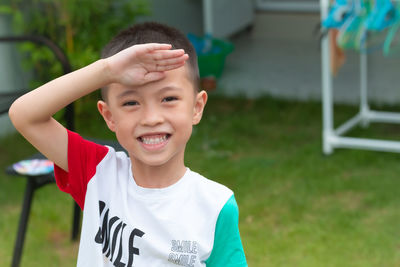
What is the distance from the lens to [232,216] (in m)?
1.31

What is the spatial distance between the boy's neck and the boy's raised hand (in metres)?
0.20

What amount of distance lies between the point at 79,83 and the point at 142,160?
180mm

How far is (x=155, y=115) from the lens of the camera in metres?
1.23

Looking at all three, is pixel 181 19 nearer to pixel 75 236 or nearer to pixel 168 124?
pixel 75 236

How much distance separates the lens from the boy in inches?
48.6

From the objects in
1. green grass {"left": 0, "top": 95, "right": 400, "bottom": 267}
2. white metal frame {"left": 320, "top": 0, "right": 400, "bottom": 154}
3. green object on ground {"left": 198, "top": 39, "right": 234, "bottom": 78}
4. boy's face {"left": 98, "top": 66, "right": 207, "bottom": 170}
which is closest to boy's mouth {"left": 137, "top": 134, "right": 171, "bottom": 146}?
boy's face {"left": 98, "top": 66, "right": 207, "bottom": 170}

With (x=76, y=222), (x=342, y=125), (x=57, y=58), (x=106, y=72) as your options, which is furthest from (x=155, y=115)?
(x=342, y=125)

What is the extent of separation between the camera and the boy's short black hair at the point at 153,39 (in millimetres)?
1337

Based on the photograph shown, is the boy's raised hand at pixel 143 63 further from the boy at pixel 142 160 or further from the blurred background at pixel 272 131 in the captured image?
the blurred background at pixel 272 131

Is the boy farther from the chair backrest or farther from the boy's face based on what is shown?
the chair backrest

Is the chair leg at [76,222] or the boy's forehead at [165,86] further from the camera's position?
the chair leg at [76,222]

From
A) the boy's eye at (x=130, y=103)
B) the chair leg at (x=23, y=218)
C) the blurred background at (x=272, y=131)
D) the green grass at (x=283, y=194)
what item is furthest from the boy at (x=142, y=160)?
the green grass at (x=283, y=194)

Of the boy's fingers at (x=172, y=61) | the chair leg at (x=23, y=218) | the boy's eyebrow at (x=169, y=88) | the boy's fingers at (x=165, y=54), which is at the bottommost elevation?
the chair leg at (x=23, y=218)

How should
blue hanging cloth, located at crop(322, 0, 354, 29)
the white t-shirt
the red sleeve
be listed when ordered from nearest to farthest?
the white t-shirt, the red sleeve, blue hanging cloth, located at crop(322, 0, 354, 29)
